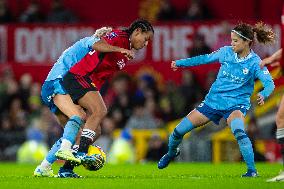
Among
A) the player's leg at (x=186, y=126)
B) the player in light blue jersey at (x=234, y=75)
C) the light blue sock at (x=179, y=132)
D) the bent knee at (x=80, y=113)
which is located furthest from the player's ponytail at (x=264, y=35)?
the bent knee at (x=80, y=113)

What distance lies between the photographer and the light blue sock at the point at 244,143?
43.8 ft

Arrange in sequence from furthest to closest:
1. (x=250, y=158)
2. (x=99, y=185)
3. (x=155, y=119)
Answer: (x=155, y=119), (x=250, y=158), (x=99, y=185)

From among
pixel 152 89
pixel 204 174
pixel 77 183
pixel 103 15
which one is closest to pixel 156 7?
pixel 103 15

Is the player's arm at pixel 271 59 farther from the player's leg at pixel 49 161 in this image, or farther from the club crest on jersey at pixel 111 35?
the player's leg at pixel 49 161

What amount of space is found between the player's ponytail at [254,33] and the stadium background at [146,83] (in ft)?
21.2

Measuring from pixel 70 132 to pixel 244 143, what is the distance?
2152mm

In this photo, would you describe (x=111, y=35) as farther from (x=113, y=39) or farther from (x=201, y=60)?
(x=201, y=60)

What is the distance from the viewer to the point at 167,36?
23000 millimetres

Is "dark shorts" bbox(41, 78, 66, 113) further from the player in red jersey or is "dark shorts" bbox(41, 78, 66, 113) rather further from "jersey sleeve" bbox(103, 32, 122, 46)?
"jersey sleeve" bbox(103, 32, 122, 46)

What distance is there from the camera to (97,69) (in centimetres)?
1338

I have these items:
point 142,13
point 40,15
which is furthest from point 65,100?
point 142,13

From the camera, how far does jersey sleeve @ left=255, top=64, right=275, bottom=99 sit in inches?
522

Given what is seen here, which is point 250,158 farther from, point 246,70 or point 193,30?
point 193,30

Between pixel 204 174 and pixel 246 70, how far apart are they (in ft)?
5.40
